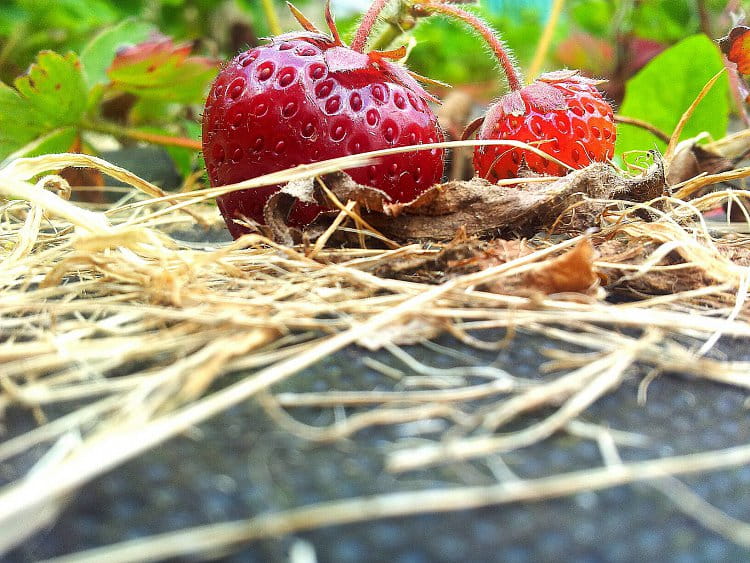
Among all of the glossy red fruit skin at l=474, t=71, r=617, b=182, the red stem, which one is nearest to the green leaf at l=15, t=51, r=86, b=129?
the red stem

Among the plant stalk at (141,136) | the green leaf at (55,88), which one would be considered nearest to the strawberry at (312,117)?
the green leaf at (55,88)

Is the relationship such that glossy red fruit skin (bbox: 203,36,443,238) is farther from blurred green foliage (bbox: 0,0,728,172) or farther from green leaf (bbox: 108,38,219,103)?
green leaf (bbox: 108,38,219,103)

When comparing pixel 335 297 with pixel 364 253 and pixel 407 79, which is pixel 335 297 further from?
pixel 407 79

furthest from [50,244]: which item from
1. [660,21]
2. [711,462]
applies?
[660,21]

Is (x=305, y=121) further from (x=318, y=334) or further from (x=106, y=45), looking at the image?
(x=106, y=45)

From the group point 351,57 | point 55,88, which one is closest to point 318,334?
point 351,57

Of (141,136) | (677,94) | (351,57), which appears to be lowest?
(141,136)

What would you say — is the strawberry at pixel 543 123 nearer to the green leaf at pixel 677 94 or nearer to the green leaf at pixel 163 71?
the green leaf at pixel 677 94
